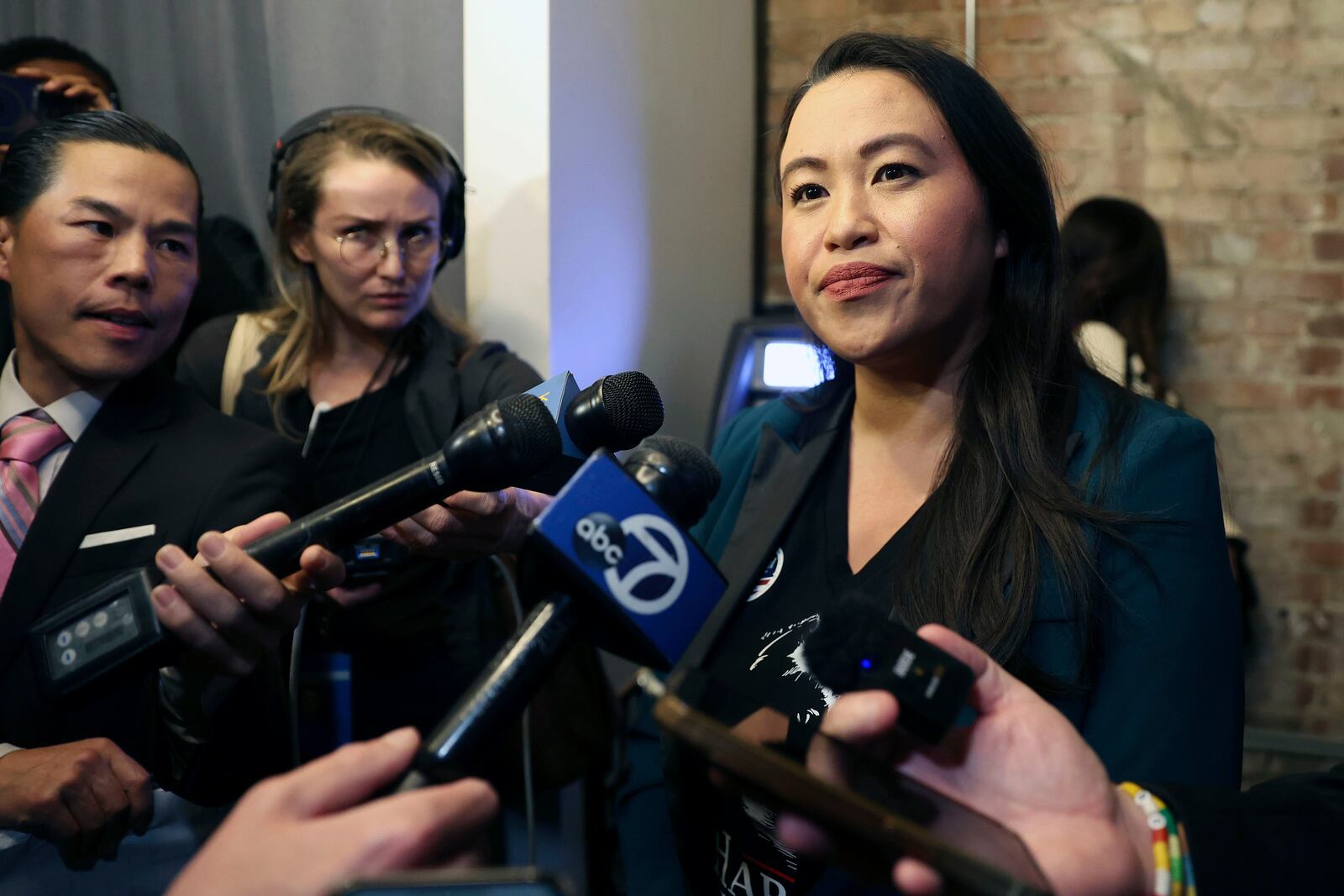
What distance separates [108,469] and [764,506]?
79cm

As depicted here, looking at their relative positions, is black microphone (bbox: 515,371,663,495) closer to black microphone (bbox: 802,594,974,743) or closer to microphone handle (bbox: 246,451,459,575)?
microphone handle (bbox: 246,451,459,575)

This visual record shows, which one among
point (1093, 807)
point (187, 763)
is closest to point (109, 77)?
point (187, 763)

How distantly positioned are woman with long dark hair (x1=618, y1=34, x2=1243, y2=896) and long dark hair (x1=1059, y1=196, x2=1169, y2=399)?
1.65 meters

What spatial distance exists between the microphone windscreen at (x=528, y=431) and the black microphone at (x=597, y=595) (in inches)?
4.0

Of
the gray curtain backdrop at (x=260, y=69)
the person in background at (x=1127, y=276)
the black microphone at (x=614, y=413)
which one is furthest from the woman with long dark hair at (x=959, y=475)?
the person in background at (x=1127, y=276)

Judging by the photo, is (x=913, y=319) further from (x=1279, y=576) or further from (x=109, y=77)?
(x=1279, y=576)

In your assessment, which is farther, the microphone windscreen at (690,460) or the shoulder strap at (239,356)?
the shoulder strap at (239,356)

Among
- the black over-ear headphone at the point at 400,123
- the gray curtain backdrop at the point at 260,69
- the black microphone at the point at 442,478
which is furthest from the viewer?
the gray curtain backdrop at the point at 260,69

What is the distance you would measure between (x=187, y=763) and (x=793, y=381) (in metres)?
1.88

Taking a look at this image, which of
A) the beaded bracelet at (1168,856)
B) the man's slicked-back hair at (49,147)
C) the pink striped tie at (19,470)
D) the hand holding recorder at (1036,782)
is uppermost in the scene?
the man's slicked-back hair at (49,147)

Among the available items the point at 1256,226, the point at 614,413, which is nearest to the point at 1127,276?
the point at 1256,226

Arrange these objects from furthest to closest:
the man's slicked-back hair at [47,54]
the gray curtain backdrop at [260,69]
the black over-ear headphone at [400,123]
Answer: the gray curtain backdrop at [260,69] → the black over-ear headphone at [400,123] → the man's slicked-back hair at [47,54]

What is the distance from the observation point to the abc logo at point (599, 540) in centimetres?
65

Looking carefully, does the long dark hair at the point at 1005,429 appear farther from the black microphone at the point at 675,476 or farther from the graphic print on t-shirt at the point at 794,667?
the black microphone at the point at 675,476
